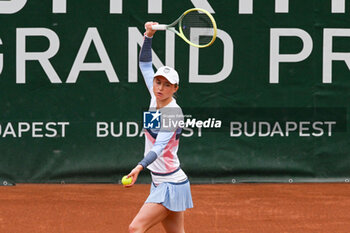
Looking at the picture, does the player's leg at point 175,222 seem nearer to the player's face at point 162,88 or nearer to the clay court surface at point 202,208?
the player's face at point 162,88

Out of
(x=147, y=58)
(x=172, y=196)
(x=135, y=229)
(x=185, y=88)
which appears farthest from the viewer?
(x=185, y=88)

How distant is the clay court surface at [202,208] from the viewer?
5.88 meters

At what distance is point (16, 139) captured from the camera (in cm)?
778

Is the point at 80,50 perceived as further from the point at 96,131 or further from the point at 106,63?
the point at 96,131

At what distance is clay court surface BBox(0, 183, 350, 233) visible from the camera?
5.88 meters

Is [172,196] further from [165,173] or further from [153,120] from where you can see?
[153,120]

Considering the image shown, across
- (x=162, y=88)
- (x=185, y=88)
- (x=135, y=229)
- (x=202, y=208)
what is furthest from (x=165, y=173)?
(x=185, y=88)

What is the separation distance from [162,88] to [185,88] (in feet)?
12.8

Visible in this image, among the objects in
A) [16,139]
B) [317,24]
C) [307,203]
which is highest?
[317,24]

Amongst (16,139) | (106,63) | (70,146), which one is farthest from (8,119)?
(106,63)

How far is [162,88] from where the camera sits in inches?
155

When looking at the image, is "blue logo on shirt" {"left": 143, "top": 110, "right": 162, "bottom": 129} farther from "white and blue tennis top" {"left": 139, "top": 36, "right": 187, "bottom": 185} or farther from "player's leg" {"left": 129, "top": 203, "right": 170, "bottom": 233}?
"player's leg" {"left": 129, "top": 203, "right": 170, "bottom": 233}

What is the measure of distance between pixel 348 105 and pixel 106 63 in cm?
304

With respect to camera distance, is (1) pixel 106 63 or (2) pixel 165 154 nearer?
(2) pixel 165 154
